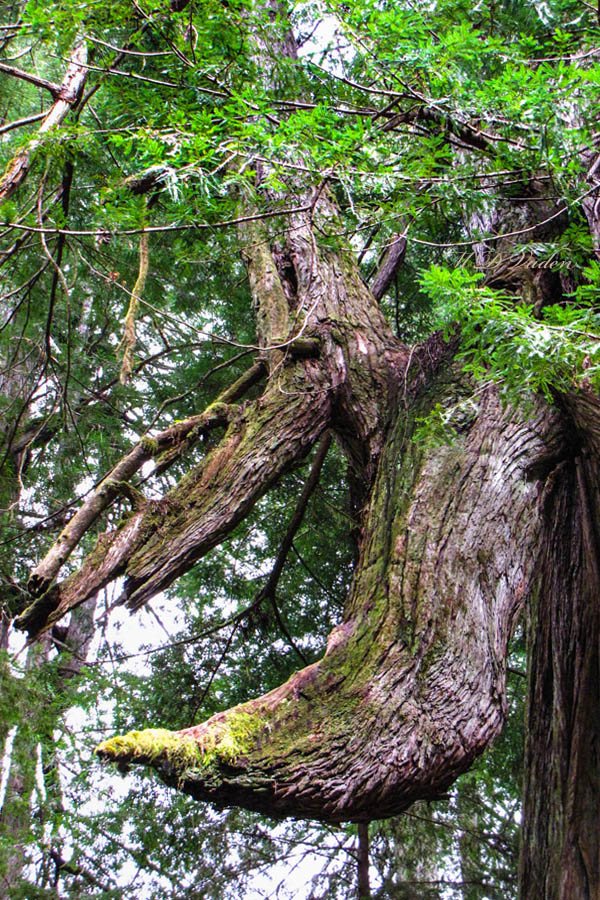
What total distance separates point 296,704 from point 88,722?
363 cm

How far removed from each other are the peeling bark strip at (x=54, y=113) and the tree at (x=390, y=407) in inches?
1.2

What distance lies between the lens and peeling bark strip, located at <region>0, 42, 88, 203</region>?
2.53 m

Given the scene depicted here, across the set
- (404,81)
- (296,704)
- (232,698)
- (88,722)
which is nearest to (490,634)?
(296,704)

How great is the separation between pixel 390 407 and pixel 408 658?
1.37m

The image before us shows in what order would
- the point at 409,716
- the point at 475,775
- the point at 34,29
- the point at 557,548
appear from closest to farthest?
the point at 409,716 → the point at 34,29 → the point at 557,548 → the point at 475,775

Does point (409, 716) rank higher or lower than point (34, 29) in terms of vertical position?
lower

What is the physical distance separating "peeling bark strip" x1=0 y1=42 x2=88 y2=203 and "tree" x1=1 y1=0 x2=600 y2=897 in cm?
3

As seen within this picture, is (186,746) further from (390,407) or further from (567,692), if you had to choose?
(567,692)

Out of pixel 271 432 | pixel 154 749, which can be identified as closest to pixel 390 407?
pixel 271 432

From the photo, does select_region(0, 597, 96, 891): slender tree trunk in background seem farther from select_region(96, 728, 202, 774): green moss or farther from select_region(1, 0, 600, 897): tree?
select_region(96, 728, 202, 774): green moss

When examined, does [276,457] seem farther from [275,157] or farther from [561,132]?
[561,132]

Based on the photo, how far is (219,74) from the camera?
306 centimetres

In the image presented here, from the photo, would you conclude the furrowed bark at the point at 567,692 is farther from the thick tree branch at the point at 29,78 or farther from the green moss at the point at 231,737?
the thick tree branch at the point at 29,78

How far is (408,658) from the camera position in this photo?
264 cm
